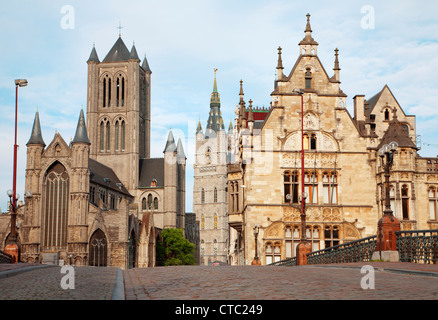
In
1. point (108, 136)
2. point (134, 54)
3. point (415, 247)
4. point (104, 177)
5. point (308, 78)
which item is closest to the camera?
point (415, 247)

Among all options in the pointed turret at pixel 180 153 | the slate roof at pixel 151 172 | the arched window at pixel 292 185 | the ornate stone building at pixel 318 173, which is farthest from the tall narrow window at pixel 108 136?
the arched window at pixel 292 185

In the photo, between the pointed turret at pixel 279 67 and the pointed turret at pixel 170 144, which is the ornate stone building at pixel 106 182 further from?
the pointed turret at pixel 279 67

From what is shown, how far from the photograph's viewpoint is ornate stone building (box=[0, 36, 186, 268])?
8119 centimetres

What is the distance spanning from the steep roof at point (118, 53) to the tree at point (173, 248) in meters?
31.9

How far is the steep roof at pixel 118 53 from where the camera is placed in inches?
4368

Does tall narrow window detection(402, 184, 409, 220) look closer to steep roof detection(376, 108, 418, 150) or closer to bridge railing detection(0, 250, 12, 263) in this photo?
steep roof detection(376, 108, 418, 150)

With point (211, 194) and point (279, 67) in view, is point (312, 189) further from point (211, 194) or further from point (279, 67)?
point (211, 194)

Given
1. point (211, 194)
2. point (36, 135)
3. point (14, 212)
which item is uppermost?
point (36, 135)

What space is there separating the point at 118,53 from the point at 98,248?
4258 cm

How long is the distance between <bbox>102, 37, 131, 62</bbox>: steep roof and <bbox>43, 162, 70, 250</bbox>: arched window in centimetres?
3277

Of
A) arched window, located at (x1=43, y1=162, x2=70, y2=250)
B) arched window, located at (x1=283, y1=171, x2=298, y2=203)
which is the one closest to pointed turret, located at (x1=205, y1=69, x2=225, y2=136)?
arched window, located at (x1=43, y1=162, x2=70, y2=250)

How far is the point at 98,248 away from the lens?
269 feet

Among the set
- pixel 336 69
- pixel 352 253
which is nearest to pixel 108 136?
pixel 336 69

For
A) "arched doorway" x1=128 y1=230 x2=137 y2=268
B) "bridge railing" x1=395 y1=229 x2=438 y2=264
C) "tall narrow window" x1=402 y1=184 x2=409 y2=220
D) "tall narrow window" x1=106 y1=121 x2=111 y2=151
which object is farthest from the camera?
"tall narrow window" x1=106 y1=121 x2=111 y2=151
